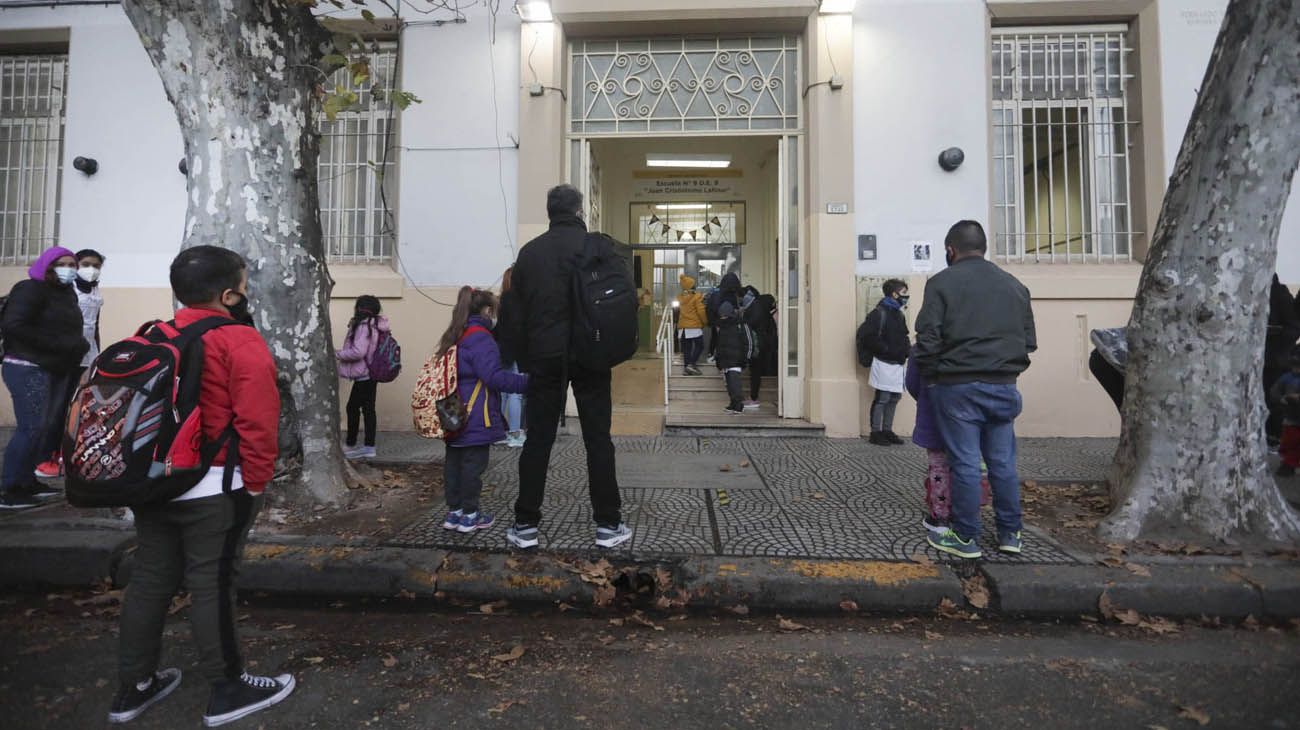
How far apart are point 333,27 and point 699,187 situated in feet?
26.1

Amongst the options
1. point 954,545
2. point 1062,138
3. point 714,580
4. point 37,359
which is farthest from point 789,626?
point 1062,138

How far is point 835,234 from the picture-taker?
748 cm

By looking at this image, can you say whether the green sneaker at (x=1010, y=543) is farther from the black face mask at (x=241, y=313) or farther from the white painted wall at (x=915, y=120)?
the white painted wall at (x=915, y=120)

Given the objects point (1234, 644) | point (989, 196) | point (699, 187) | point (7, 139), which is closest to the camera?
point (1234, 644)

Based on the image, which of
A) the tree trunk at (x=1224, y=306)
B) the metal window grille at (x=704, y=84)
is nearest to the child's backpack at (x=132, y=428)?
the tree trunk at (x=1224, y=306)

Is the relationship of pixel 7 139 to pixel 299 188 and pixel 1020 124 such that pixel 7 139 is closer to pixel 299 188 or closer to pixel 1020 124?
pixel 299 188

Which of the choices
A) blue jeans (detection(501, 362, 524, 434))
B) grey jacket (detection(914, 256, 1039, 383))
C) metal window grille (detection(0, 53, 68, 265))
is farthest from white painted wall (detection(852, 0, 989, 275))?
metal window grille (detection(0, 53, 68, 265))

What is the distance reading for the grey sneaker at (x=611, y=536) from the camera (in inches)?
149

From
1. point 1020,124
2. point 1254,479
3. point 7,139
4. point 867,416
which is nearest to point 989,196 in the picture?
point 1020,124

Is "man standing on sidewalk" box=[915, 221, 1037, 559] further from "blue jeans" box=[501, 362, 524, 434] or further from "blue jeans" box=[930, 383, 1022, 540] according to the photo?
"blue jeans" box=[501, 362, 524, 434]

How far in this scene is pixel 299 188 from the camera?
454 cm

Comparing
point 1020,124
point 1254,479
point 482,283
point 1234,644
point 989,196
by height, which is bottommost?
point 1234,644

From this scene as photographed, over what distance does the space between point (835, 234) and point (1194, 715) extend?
5784 mm

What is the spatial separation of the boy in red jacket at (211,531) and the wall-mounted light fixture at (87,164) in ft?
25.4
